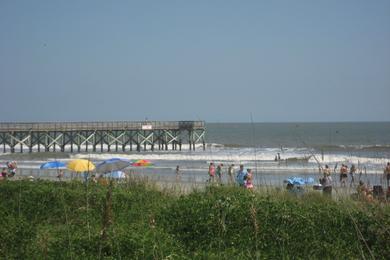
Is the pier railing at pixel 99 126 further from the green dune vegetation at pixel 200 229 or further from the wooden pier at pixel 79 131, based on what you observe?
the green dune vegetation at pixel 200 229

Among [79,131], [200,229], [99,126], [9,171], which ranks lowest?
[9,171]

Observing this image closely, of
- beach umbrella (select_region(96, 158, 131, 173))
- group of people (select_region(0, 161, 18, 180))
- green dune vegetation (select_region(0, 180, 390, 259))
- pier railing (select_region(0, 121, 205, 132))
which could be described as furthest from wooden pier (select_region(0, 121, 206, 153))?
green dune vegetation (select_region(0, 180, 390, 259))

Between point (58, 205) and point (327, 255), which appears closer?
point (327, 255)

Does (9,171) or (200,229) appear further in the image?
(9,171)

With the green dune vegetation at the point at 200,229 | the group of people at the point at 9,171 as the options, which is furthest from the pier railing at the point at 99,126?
the green dune vegetation at the point at 200,229

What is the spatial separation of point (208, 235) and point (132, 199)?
3487mm

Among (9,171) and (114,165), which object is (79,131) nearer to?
(9,171)

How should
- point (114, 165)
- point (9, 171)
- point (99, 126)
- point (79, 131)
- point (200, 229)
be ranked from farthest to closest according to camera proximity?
point (99, 126) < point (79, 131) < point (9, 171) < point (114, 165) < point (200, 229)

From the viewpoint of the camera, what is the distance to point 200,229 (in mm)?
8000

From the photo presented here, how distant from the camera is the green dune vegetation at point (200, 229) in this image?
6.64 meters

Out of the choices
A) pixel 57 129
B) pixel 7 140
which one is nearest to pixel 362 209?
pixel 57 129

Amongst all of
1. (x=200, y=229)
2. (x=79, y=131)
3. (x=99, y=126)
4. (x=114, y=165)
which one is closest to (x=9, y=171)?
(x=114, y=165)

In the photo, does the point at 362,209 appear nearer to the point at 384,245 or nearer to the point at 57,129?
the point at 384,245

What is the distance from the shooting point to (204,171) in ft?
→ 100.0
